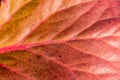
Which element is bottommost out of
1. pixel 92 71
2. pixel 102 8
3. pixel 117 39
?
pixel 92 71

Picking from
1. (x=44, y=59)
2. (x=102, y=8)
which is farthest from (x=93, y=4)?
(x=44, y=59)

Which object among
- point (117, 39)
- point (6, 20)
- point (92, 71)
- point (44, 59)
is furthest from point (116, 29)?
point (6, 20)

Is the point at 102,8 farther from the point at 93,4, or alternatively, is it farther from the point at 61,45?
the point at 61,45

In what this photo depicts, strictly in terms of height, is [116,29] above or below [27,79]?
above

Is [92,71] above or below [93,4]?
below

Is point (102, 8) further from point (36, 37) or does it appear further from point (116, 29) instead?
point (36, 37)
